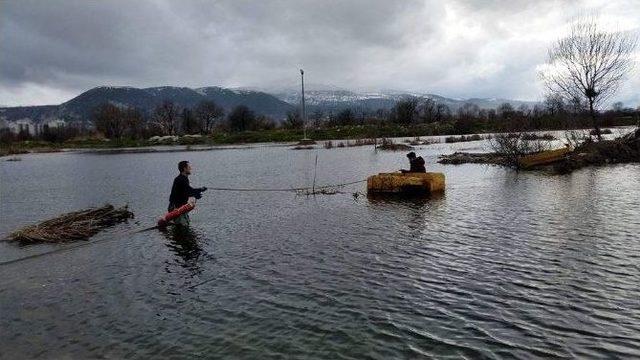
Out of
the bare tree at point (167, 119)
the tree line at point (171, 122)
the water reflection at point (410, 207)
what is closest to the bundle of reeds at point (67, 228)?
the water reflection at point (410, 207)

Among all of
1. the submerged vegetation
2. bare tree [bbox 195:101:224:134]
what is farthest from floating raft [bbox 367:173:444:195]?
bare tree [bbox 195:101:224:134]

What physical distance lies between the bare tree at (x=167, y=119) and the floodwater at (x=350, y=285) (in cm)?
15063

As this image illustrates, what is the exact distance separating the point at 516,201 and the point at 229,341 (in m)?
17.0

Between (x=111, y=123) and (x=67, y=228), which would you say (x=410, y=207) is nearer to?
(x=67, y=228)

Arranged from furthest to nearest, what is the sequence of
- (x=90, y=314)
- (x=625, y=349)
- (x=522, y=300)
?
1. (x=90, y=314)
2. (x=522, y=300)
3. (x=625, y=349)

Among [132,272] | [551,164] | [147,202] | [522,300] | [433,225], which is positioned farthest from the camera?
[551,164]

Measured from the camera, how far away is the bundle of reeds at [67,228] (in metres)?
18.2

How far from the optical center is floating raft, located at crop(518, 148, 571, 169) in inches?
1414

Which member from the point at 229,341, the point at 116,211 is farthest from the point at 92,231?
the point at 229,341

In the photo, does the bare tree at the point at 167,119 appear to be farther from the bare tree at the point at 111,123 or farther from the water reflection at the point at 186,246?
the water reflection at the point at 186,246

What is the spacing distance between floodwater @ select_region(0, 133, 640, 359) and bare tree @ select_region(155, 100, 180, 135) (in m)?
151

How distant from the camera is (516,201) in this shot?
21.8 m

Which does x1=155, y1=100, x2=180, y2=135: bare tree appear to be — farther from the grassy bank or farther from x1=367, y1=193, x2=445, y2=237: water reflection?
x1=367, y1=193, x2=445, y2=237: water reflection

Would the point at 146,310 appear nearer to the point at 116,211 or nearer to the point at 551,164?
the point at 116,211
